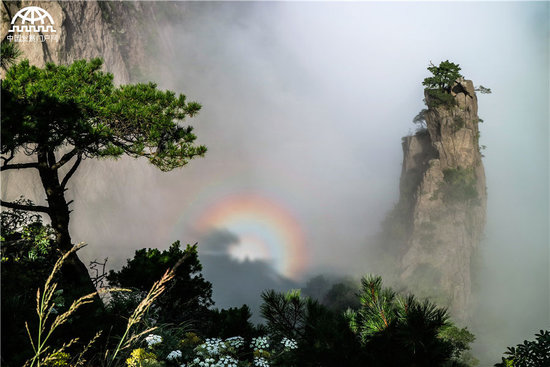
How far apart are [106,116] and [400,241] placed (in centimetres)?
7575

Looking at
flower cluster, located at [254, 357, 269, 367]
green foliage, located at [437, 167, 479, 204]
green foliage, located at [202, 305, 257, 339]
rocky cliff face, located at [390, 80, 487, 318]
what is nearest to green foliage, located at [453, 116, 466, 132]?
rocky cliff face, located at [390, 80, 487, 318]

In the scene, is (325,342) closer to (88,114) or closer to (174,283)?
(174,283)

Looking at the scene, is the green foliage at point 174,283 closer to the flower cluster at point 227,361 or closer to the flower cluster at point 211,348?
the flower cluster at point 211,348

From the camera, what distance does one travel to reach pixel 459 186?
64.7m

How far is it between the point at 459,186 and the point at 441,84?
18.1 meters

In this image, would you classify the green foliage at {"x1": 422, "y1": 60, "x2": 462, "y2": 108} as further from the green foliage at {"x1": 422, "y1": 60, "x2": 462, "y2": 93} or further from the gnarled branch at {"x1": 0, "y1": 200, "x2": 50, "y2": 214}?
the gnarled branch at {"x1": 0, "y1": 200, "x2": 50, "y2": 214}

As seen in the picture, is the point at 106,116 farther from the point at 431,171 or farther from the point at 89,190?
the point at 431,171

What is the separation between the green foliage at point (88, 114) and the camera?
812cm

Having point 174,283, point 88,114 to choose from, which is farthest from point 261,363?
point 88,114

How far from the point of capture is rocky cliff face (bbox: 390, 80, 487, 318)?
2438 inches

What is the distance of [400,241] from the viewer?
253 ft

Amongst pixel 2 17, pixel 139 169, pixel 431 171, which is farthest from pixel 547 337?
pixel 139 169

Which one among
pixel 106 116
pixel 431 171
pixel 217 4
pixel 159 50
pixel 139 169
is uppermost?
pixel 217 4

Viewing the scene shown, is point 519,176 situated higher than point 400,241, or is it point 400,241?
point 519,176
